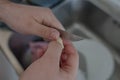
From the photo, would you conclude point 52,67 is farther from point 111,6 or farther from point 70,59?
point 111,6

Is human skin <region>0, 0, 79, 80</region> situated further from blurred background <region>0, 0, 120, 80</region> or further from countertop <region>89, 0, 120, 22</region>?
countertop <region>89, 0, 120, 22</region>

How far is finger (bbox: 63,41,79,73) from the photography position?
544 millimetres

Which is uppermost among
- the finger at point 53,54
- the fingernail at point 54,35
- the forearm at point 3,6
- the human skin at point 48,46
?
the fingernail at point 54,35

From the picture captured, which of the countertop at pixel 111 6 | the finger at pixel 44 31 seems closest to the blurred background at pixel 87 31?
the countertop at pixel 111 6

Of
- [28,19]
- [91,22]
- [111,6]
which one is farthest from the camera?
[91,22]

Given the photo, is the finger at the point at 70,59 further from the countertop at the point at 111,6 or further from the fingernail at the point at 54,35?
the countertop at the point at 111,6

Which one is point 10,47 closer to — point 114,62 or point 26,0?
point 26,0

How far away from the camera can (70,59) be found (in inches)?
22.0

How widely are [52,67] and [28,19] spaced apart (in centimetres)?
19

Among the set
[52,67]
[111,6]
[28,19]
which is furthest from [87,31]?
[52,67]

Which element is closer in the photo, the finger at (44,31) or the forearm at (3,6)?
the finger at (44,31)

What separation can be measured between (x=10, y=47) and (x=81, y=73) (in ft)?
0.84

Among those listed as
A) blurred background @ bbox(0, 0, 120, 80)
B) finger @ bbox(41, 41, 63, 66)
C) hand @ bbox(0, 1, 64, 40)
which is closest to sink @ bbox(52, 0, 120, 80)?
blurred background @ bbox(0, 0, 120, 80)

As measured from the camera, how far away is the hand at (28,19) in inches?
24.6
